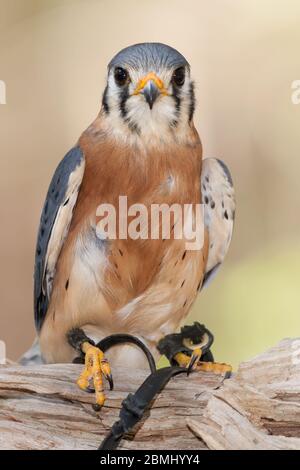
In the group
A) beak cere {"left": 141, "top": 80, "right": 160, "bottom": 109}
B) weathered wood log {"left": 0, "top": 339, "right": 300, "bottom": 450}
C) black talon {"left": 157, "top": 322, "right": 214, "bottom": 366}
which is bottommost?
weathered wood log {"left": 0, "top": 339, "right": 300, "bottom": 450}

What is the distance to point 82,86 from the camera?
1364mm

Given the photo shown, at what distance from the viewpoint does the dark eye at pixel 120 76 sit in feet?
4.18

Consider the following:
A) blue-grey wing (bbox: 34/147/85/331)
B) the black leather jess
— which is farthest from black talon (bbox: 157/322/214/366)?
blue-grey wing (bbox: 34/147/85/331)

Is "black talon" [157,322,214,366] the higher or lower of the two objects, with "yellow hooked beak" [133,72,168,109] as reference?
lower

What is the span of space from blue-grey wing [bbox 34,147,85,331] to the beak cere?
189 mm

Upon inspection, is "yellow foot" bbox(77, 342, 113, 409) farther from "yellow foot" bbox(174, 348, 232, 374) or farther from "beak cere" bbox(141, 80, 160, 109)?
"beak cere" bbox(141, 80, 160, 109)

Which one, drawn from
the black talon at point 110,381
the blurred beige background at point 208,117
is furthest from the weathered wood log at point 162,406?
the blurred beige background at point 208,117

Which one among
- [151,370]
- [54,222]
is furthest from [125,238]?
[151,370]

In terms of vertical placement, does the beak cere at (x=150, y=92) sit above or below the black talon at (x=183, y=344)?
above

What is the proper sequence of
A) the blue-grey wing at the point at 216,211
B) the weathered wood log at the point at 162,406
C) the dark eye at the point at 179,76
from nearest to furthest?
the weathered wood log at the point at 162,406
the dark eye at the point at 179,76
the blue-grey wing at the point at 216,211

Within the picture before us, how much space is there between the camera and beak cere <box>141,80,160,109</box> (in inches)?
49.4

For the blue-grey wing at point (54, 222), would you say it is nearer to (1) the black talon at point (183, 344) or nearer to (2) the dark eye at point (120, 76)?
(2) the dark eye at point (120, 76)

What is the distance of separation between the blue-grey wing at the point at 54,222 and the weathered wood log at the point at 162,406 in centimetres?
22

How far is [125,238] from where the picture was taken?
139 cm
